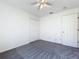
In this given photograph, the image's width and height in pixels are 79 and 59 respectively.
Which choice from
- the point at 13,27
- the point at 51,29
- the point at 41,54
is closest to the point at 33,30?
the point at 51,29

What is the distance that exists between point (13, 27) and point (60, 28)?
126 inches

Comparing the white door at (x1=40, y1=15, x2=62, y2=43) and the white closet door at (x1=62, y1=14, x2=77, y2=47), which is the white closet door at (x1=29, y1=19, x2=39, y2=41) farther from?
the white closet door at (x1=62, y1=14, x2=77, y2=47)

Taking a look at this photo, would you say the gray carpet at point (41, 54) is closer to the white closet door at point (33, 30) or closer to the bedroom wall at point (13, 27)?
the bedroom wall at point (13, 27)

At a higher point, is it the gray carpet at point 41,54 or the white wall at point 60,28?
the white wall at point 60,28

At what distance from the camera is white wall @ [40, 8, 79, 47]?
401cm

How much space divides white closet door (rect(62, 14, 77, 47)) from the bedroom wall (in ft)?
8.52

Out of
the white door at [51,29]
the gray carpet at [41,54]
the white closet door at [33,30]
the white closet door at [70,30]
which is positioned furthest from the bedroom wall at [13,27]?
the white closet door at [70,30]

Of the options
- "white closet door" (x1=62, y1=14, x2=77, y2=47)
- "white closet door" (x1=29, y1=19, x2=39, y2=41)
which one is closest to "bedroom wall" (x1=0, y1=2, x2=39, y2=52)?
"white closet door" (x1=29, y1=19, x2=39, y2=41)

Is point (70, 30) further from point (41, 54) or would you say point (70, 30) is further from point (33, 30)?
point (33, 30)

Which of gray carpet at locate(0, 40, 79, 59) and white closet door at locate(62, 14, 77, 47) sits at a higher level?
white closet door at locate(62, 14, 77, 47)

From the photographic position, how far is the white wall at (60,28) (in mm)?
4014

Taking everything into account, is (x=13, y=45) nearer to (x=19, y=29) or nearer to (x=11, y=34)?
(x=11, y=34)

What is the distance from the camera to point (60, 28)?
4.65m

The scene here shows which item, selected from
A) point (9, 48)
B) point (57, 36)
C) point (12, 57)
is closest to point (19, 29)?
point (9, 48)
